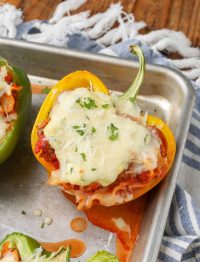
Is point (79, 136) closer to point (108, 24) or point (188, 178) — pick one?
point (188, 178)

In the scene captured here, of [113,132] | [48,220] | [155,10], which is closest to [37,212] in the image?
[48,220]

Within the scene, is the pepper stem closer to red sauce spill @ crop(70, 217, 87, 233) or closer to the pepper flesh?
the pepper flesh

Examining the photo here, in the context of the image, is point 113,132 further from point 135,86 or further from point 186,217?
point 186,217

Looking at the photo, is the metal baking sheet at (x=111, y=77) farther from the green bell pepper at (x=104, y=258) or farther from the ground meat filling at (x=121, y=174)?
the green bell pepper at (x=104, y=258)

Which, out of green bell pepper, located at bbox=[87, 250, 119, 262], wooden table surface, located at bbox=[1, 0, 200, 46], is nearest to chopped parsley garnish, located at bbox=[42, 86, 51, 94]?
wooden table surface, located at bbox=[1, 0, 200, 46]

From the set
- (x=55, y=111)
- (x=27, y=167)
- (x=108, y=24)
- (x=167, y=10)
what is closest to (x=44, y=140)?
(x=55, y=111)
